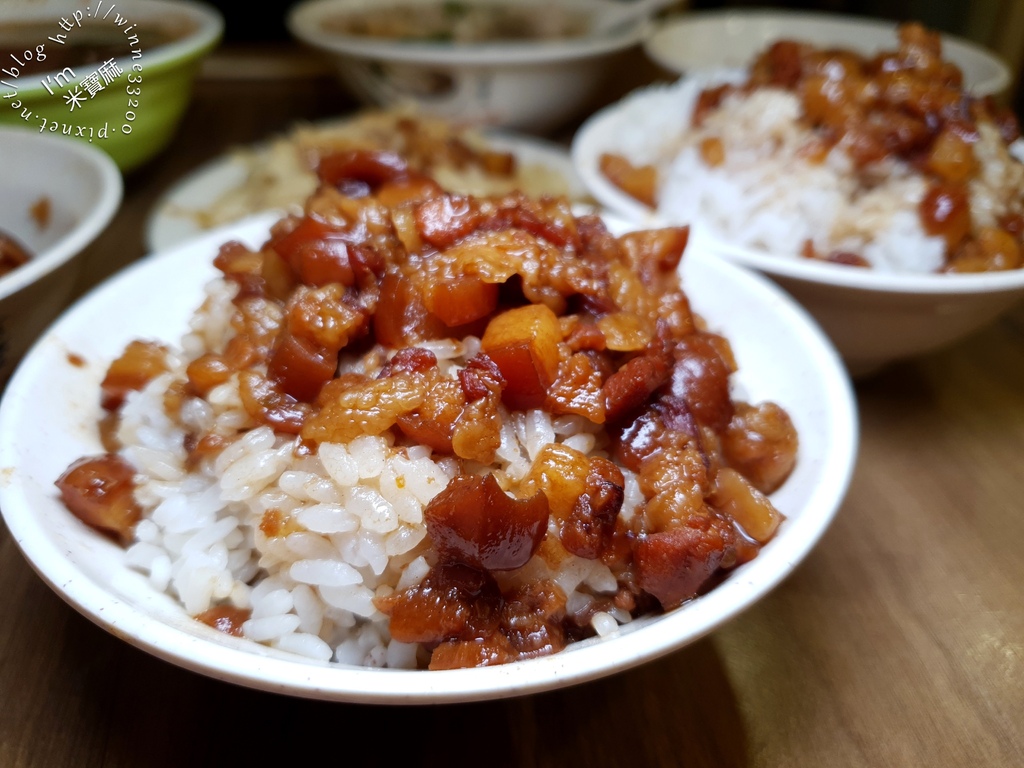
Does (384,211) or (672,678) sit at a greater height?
(384,211)

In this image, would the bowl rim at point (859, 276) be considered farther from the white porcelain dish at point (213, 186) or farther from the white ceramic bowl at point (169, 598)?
the white porcelain dish at point (213, 186)

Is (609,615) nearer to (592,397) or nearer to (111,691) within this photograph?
(592,397)

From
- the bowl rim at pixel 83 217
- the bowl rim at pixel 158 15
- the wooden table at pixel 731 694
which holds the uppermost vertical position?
the bowl rim at pixel 158 15

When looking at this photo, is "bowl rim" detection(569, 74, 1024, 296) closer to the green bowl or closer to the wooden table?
the wooden table

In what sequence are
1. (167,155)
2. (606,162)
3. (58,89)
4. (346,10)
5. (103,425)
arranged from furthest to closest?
(346,10)
(167,155)
(606,162)
(58,89)
(103,425)

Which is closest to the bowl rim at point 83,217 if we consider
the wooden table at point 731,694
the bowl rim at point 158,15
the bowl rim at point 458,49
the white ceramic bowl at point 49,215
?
the white ceramic bowl at point 49,215

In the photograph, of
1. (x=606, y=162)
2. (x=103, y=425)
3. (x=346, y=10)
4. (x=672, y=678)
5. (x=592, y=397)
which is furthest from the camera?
(x=346, y=10)

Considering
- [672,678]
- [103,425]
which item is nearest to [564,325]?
[672,678]
